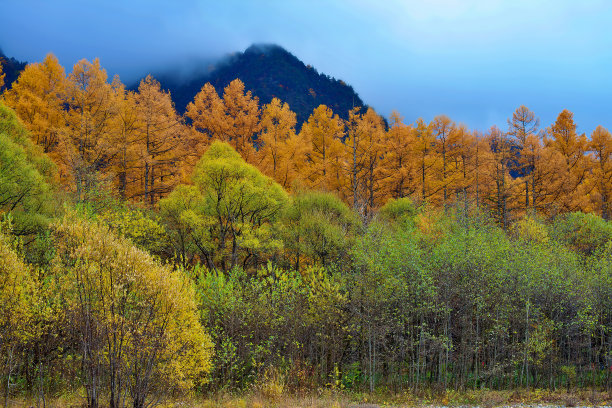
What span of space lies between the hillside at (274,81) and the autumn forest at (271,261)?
204ft

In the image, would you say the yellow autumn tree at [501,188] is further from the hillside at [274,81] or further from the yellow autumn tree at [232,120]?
the hillside at [274,81]

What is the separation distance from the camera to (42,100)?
33.6m

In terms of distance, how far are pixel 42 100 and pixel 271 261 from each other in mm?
24427

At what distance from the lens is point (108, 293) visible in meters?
12.3

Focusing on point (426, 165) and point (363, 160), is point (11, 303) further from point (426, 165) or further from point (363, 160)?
point (426, 165)

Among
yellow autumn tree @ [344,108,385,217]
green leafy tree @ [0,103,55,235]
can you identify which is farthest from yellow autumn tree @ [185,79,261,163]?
green leafy tree @ [0,103,55,235]

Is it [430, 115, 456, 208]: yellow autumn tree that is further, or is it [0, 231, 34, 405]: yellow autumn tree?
[430, 115, 456, 208]: yellow autumn tree

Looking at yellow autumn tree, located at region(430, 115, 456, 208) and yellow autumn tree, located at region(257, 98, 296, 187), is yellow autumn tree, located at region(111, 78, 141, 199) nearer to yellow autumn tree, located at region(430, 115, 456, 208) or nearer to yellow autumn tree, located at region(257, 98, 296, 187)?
yellow autumn tree, located at region(257, 98, 296, 187)

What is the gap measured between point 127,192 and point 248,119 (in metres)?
13.6

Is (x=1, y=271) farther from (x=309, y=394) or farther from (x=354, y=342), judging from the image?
(x=354, y=342)

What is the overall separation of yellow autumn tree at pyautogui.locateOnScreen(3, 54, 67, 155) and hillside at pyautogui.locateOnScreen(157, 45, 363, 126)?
64.8 m

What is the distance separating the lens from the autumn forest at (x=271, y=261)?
1325 cm

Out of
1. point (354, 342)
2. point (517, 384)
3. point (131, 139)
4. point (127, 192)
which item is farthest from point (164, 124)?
point (517, 384)

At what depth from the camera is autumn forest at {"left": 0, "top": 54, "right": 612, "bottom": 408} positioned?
13.2 m
